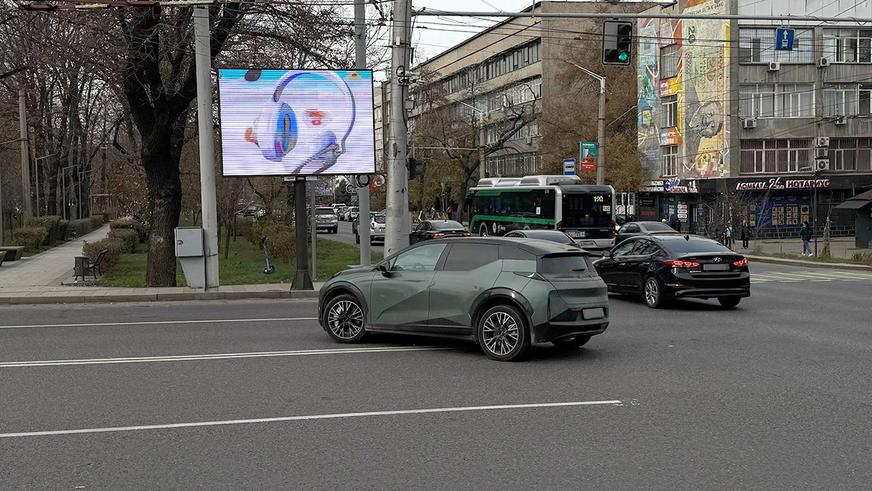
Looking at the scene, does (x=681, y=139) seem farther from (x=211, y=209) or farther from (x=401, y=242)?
(x=211, y=209)

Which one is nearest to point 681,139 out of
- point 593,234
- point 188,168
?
point 593,234

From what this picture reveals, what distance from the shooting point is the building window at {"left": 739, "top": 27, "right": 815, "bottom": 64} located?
2042 inches

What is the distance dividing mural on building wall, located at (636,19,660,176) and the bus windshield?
23658 millimetres

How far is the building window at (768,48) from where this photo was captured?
51875 mm

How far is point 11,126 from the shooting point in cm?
5047

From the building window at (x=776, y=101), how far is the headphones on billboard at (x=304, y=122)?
37.7m

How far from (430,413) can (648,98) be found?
5472 cm

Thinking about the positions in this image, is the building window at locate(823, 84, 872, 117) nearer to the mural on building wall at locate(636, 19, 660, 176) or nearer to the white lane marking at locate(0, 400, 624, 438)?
the mural on building wall at locate(636, 19, 660, 176)

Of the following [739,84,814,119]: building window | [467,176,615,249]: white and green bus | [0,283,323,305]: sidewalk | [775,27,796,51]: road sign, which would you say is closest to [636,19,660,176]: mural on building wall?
[739,84,814,119]: building window

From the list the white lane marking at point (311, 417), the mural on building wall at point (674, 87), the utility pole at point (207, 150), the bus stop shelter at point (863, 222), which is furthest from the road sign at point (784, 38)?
the mural on building wall at point (674, 87)

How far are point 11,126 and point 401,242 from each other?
37.8 metres

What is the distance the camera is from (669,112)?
57188 millimetres

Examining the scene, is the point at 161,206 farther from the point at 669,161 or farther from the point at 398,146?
the point at 669,161

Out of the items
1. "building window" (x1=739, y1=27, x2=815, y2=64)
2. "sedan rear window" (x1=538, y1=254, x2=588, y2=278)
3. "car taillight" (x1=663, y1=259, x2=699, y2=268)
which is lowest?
"car taillight" (x1=663, y1=259, x2=699, y2=268)
